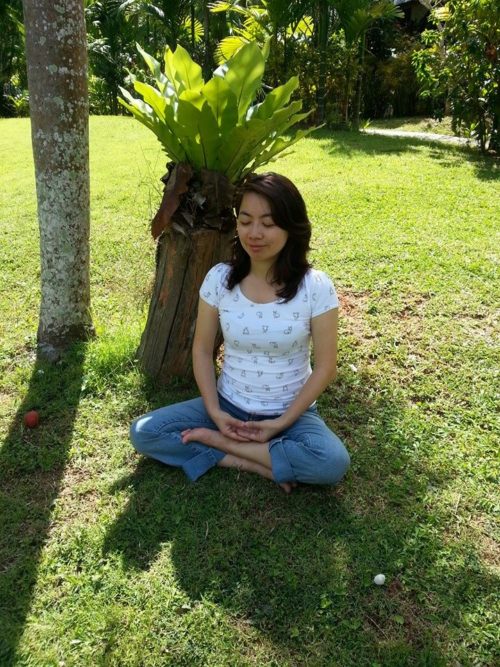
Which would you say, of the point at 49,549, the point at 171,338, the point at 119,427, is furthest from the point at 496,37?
the point at 49,549

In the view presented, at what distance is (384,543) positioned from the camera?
226 centimetres

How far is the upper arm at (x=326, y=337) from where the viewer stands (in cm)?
244

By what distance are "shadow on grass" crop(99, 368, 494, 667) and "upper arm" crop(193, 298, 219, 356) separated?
0.60 metres

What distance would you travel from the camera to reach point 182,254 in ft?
9.82

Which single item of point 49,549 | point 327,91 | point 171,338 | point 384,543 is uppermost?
point 327,91

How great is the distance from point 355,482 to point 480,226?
11.6 feet

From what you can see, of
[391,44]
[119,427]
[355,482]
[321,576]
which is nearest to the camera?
[321,576]

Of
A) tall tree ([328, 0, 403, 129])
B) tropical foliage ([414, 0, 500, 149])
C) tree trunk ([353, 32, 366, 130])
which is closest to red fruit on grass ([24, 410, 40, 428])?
tropical foliage ([414, 0, 500, 149])

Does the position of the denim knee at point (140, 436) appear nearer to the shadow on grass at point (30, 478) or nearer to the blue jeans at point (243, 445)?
→ the blue jeans at point (243, 445)

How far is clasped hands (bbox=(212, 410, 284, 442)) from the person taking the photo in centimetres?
249

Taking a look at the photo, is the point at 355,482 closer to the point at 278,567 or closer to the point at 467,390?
the point at 278,567

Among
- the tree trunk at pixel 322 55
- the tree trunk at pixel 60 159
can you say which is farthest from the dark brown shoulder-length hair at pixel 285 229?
the tree trunk at pixel 322 55

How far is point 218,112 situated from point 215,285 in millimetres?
793

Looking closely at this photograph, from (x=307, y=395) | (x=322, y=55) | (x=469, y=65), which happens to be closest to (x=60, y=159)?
(x=307, y=395)
